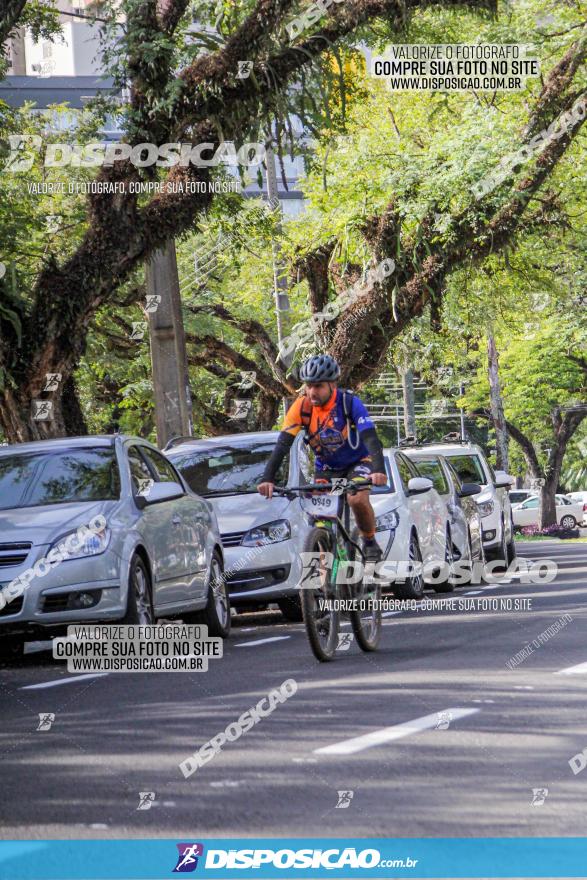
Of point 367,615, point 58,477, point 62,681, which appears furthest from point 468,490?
point 62,681

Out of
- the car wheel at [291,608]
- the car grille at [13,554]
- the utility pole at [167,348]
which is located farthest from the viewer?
the utility pole at [167,348]

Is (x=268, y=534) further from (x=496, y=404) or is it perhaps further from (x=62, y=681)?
(x=496, y=404)

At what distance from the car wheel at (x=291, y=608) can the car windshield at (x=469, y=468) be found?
35.2 ft

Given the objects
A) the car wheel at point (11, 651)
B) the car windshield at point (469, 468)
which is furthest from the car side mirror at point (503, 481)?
the car wheel at point (11, 651)

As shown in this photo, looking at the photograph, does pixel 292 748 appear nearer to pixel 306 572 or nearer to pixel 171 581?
pixel 306 572

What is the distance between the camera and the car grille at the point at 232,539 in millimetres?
14273

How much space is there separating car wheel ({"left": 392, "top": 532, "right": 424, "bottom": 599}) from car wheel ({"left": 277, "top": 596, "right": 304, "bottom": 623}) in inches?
103

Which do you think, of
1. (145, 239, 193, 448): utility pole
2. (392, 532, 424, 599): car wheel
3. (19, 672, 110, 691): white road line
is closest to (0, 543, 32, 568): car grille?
(19, 672, 110, 691): white road line

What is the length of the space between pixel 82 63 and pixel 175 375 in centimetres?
8093

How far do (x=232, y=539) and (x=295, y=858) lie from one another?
965 centimetres

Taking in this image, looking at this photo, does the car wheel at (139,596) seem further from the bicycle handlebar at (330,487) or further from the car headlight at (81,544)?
the bicycle handlebar at (330,487)

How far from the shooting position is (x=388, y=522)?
16.9m

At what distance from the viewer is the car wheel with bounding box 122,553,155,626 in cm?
1095

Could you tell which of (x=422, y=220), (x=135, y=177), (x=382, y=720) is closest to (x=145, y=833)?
(x=382, y=720)
